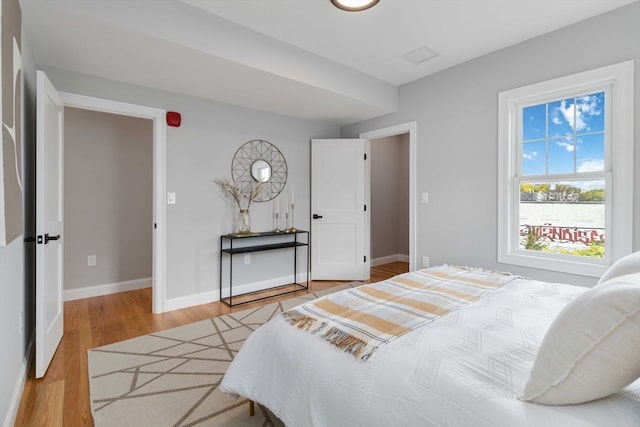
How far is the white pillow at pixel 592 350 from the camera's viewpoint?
70 cm

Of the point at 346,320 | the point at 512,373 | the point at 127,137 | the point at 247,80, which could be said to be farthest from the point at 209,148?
the point at 512,373

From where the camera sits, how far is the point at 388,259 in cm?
590

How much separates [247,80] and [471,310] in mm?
2618

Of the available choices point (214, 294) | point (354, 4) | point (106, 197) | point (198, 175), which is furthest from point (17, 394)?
point (354, 4)

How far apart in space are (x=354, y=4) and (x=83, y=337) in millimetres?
3366

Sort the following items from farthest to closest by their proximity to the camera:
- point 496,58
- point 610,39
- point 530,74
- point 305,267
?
point 305,267 < point 496,58 < point 530,74 < point 610,39

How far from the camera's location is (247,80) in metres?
2.94

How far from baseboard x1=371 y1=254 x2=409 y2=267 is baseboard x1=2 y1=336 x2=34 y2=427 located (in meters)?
4.51

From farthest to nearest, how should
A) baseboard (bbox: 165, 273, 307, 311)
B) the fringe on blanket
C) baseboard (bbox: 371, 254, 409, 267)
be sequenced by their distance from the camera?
baseboard (bbox: 371, 254, 409, 267)
baseboard (bbox: 165, 273, 307, 311)
the fringe on blanket

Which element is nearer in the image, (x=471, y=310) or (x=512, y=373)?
(x=512, y=373)

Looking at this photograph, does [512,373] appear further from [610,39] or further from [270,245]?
[270,245]

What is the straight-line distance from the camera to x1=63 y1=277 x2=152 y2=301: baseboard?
12.0 feet

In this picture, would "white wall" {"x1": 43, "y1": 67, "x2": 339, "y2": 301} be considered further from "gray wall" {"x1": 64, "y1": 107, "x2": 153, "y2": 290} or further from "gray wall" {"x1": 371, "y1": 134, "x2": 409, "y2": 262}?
"gray wall" {"x1": 371, "y1": 134, "x2": 409, "y2": 262}

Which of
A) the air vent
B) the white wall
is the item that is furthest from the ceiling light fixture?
the white wall
